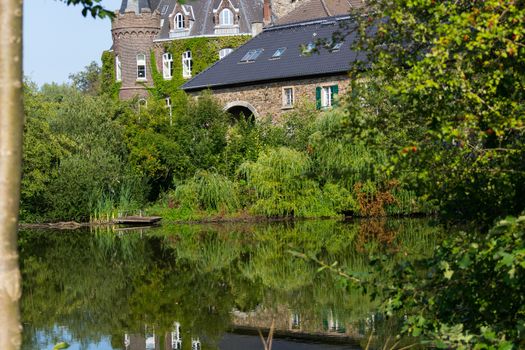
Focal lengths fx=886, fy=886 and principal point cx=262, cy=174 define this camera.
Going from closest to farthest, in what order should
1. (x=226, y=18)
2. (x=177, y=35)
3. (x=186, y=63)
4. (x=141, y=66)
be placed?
1. (x=226, y=18)
2. (x=186, y=63)
3. (x=177, y=35)
4. (x=141, y=66)

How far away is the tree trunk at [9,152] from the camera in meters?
3.34

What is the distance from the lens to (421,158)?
6258mm

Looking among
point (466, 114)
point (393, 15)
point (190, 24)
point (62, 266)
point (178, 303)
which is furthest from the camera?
point (190, 24)

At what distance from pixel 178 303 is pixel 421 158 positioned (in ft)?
33.1

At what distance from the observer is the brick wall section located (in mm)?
40156

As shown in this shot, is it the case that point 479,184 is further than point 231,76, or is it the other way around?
point 231,76

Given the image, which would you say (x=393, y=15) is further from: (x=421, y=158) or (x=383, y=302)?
(x=383, y=302)

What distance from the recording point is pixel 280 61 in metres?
41.7

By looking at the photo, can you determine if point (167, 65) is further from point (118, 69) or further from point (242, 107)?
point (242, 107)

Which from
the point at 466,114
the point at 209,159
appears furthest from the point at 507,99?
the point at 209,159

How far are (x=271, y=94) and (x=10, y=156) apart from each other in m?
38.6

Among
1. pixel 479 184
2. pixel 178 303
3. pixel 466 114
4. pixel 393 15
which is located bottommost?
pixel 178 303

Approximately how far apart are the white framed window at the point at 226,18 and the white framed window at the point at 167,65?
3.74 meters

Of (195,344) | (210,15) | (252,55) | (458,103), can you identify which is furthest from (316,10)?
(458,103)
